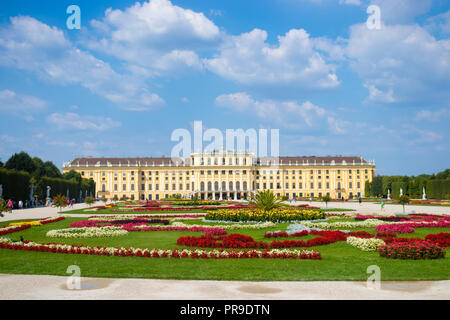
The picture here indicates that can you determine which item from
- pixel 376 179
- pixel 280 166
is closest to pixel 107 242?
pixel 376 179

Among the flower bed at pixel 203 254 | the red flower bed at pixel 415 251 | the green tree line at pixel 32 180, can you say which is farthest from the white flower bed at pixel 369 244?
the green tree line at pixel 32 180

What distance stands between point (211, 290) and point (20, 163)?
5649cm

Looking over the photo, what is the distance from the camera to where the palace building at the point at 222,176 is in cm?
8631

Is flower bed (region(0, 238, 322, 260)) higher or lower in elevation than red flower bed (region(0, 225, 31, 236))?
higher

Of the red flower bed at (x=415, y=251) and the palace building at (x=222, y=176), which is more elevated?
the palace building at (x=222, y=176)

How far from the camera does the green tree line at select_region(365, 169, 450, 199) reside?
175 ft

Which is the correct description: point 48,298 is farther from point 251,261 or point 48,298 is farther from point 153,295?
point 251,261

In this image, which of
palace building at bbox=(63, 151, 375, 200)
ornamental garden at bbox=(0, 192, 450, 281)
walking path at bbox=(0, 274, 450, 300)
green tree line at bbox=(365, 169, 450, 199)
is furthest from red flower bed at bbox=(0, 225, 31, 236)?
palace building at bbox=(63, 151, 375, 200)

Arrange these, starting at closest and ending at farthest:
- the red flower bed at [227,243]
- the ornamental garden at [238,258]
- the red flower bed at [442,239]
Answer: the ornamental garden at [238,258], the red flower bed at [227,243], the red flower bed at [442,239]

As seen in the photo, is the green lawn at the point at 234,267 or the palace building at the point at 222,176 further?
the palace building at the point at 222,176

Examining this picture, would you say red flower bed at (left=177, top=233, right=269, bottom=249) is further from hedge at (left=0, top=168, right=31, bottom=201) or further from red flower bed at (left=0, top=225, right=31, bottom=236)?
hedge at (left=0, top=168, right=31, bottom=201)

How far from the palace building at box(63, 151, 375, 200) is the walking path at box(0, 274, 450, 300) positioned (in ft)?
258

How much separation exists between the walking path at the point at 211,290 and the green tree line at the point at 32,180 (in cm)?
3746

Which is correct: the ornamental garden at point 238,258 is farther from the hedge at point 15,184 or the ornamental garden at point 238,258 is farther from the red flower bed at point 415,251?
the hedge at point 15,184
